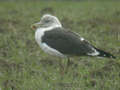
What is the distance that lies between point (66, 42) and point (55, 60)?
2.36 feet

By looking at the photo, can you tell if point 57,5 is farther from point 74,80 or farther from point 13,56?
point 74,80

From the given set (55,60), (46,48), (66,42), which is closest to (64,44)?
(66,42)

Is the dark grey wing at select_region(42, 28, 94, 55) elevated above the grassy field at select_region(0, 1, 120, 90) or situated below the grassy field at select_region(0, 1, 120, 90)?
above

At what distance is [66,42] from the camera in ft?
18.2

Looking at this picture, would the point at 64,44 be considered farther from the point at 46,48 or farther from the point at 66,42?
the point at 46,48

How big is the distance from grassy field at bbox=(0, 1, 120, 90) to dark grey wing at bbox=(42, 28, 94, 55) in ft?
1.08

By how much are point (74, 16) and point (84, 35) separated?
220cm

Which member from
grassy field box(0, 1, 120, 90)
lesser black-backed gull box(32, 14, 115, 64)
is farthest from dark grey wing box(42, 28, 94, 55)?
grassy field box(0, 1, 120, 90)

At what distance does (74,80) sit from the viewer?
Result: 5.11 m

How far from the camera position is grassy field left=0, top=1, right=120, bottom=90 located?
4957 mm

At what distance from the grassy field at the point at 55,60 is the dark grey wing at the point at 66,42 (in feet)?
1.08

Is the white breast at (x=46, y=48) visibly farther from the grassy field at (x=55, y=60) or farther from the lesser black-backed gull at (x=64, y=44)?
the grassy field at (x=55, y=60)

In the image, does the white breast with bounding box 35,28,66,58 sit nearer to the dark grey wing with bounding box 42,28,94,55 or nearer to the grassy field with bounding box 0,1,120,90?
the dark grey wing with bounding box 42,28,94,55

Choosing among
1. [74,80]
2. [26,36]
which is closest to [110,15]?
[26,36]
